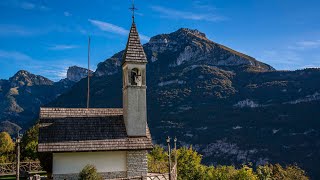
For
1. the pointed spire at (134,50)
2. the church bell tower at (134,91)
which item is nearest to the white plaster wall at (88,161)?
the church bell tower at (134,91)

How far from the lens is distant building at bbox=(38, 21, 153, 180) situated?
2341cm

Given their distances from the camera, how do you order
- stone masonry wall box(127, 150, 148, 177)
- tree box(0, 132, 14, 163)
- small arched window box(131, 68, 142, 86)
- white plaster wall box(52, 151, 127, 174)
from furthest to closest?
tree box(0, 132, 14, 163)
small arched window box(131, 68, 142, 86)
stone masonry wall box(127, 150, 148, 177)
white plaster wall box(52, 151, 127, 174)

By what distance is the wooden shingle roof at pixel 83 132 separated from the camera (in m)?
23.4

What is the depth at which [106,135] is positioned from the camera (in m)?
24.6

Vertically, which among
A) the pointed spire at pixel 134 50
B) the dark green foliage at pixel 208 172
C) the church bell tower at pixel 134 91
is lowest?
the dark green foliage at pixel 208 172

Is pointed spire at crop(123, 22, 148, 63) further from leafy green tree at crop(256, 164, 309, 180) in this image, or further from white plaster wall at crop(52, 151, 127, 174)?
leafy green tree at crop(256, 164, 309, 180)

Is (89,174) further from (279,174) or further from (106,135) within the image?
(279,174)

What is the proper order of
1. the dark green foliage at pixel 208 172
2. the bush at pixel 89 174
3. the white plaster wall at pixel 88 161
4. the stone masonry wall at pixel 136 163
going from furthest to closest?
the dark green foliage at pixel 208 172 → the stone masonry wall at pixel 136 163 → the white plaster wall at pixel 88 161 → the bush at pixel 89 174

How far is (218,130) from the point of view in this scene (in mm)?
190875

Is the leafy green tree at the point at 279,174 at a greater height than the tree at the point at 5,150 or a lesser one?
lesser

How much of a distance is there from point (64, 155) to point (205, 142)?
16228 cm

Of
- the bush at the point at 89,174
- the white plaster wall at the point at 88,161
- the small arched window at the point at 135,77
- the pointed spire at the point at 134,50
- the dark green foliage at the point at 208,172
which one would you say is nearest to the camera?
the bush at the point at 89,174

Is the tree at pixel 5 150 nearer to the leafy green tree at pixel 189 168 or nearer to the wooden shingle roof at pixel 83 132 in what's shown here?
the wooden shingle roof at pixel 83 132

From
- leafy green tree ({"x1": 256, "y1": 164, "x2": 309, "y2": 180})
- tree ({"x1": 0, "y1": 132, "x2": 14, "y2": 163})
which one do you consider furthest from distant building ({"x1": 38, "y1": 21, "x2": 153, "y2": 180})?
leafy green tree ({"x1": 256, "y1": 164, "x2": 309, "y2": 180})
